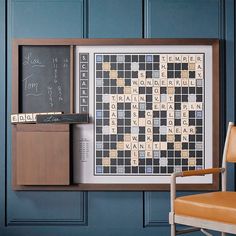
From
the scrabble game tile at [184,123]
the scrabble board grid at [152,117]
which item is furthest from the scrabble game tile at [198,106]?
the scrabble game tile at [184,123]

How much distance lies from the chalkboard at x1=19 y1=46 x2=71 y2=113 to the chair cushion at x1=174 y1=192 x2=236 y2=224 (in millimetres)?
1082

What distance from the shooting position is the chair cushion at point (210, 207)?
6.36ft

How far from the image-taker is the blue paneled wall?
282 cm

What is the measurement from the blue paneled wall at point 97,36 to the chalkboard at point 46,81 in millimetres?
101

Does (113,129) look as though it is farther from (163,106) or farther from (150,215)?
(150,215)

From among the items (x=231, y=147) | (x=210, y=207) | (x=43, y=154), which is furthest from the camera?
(x=43, y=154)

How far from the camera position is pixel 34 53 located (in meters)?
2.85

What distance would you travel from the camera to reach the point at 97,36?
9.35ft

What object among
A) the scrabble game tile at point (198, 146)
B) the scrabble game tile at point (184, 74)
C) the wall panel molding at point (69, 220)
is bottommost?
the wall panel molding at point (69, 220)

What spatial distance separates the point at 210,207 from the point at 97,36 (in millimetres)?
1393

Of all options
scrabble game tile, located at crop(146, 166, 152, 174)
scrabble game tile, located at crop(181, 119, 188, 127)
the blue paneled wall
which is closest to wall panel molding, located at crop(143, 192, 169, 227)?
the blue paneled wall

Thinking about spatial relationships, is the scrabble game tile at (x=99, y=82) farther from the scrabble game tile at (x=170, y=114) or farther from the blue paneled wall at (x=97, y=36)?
the scrabble game tile at (x=170, y=114)

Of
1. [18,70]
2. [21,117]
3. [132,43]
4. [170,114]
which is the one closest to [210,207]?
[170,114]

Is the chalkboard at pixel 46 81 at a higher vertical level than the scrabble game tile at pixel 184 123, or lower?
higher
